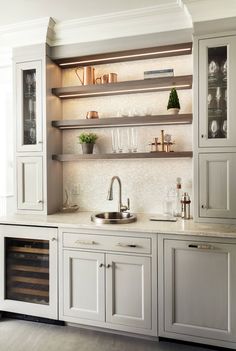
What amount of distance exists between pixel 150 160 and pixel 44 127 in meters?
1.10

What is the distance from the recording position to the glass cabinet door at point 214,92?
7.38 ft

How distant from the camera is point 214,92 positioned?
230cm

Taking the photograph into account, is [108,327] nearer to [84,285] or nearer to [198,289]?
[84,285]

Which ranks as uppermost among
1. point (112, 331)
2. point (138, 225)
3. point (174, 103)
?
point (174, 103)

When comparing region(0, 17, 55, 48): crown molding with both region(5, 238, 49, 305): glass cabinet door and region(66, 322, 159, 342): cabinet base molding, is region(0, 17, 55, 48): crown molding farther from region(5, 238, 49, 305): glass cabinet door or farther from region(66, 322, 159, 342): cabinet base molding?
region(66, 322, 159, 342): cabinet base molding

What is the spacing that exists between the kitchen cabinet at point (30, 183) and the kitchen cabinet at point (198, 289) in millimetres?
1346

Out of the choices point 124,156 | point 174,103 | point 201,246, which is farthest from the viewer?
point 124,156

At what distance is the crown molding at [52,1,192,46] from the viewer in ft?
7.82

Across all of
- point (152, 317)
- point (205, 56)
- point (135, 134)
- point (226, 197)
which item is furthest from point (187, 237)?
point (205, 56)

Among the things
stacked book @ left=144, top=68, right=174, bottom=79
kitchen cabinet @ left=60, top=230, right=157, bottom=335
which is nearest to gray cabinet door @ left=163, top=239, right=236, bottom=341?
kitchen cabinet @ left=60, top=230, right=157, bottom=335

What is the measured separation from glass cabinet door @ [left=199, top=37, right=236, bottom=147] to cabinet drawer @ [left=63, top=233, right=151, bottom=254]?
964 millimetres

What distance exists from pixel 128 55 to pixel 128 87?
0.34 meters

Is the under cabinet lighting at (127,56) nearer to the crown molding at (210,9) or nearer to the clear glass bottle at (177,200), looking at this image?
the crown molding at (210,9)

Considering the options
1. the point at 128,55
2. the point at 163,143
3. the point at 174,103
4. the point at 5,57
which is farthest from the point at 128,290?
the point at 5,57
